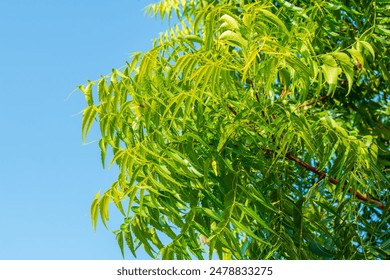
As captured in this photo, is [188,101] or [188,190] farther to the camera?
[188,190]

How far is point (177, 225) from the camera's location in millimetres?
2467

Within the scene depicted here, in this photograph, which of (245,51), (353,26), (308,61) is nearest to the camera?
(245,51)

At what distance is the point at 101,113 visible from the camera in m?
2.48

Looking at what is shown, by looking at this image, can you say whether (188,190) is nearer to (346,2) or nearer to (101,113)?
(101,113)

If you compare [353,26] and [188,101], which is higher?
[353,26]

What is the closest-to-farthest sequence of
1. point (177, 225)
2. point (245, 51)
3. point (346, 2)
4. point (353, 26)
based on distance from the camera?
point (245, 51)
point (177, 225)
point (346, 2)
point (353, 26)
